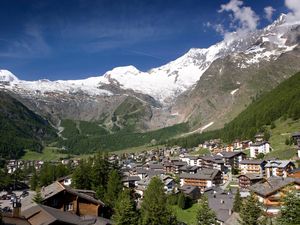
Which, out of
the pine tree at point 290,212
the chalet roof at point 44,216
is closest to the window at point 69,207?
the chalet roof at point 44,216

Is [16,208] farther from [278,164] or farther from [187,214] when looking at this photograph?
[278,164]

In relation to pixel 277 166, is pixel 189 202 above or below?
below

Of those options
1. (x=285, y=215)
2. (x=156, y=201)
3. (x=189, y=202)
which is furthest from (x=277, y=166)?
(x=285, y=215)

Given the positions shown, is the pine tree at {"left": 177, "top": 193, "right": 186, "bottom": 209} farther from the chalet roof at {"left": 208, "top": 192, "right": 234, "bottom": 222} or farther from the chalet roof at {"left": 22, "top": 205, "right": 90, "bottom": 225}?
the chalet roof at {"left": 22, "top": 205, "right": 90, "bottom": 225}

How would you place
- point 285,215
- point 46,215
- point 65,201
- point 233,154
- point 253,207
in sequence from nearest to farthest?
point 285,215 < point 46,215 < point 253,207 < point 65,201 < point 233,154

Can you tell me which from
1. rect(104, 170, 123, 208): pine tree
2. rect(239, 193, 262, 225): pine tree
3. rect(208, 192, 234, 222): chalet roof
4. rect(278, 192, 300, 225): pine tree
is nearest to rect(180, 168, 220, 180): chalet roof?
rect(208, 192, 234, 222): chalet roof

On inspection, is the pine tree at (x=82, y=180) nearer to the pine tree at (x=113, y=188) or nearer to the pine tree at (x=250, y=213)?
the pine tree at (x=113, y=188)

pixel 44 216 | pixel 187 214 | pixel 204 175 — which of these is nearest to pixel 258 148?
pixel 204 175

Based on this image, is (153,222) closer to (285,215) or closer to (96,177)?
(285,215)
